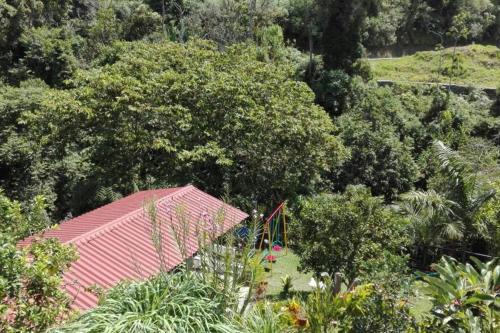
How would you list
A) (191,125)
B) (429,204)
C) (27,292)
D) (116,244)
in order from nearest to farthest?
1. (27,292)
2. (116,244)
3. (429,204)
4. (191,125)

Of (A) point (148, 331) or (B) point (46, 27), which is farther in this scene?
(B) point (46, 27)

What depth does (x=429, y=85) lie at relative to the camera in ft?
101

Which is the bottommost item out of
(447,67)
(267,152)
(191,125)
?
(267,152)

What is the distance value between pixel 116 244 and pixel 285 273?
6363 mm

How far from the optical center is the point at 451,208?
13.8 metres

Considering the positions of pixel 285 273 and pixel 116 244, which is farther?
pixel 285 273

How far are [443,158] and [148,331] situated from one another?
1158 centimetres

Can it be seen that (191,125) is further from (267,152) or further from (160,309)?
(160,309)

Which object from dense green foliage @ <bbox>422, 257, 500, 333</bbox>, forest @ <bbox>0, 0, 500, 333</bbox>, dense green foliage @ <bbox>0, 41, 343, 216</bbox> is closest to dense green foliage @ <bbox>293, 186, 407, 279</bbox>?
forest @ <bbox>0, 0, 500, 333</bbox>

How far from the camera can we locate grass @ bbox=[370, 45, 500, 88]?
110ft

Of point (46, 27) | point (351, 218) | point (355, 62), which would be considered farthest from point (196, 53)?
point (46, 27)

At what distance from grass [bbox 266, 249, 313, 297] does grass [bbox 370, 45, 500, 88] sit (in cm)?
2014

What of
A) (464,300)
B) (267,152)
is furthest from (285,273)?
(464,300)

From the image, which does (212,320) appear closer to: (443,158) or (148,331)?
(148,331)
